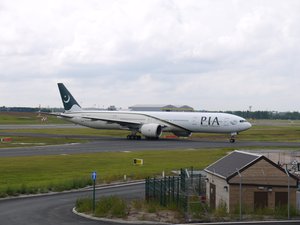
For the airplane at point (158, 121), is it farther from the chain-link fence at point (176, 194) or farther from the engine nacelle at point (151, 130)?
the chain-link fence at point (176, 194)

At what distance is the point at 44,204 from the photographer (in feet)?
121

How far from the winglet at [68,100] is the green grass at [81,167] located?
3721 centimetres

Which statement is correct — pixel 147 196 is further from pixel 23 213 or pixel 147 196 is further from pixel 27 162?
pixel 27 162

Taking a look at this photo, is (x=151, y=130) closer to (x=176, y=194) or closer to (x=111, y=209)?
(x=176, y=194)

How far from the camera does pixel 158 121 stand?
317ft

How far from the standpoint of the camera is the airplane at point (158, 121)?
90625 millimetres

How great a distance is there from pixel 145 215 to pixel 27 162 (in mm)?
30062

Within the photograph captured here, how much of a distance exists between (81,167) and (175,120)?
3880 centimetres

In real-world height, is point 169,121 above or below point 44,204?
above

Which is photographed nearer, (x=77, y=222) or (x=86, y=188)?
(x=77, y=222)

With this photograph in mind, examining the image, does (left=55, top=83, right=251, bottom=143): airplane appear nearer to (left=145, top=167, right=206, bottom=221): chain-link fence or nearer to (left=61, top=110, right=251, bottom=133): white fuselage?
(left=61, top=110, right=251, bottom=133): white fuselage

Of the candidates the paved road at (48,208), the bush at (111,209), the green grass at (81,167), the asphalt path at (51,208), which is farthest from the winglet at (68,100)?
the bush at (111,209)

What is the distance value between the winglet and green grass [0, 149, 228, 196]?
122ft

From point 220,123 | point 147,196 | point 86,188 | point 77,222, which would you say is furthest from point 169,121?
point 77,222
